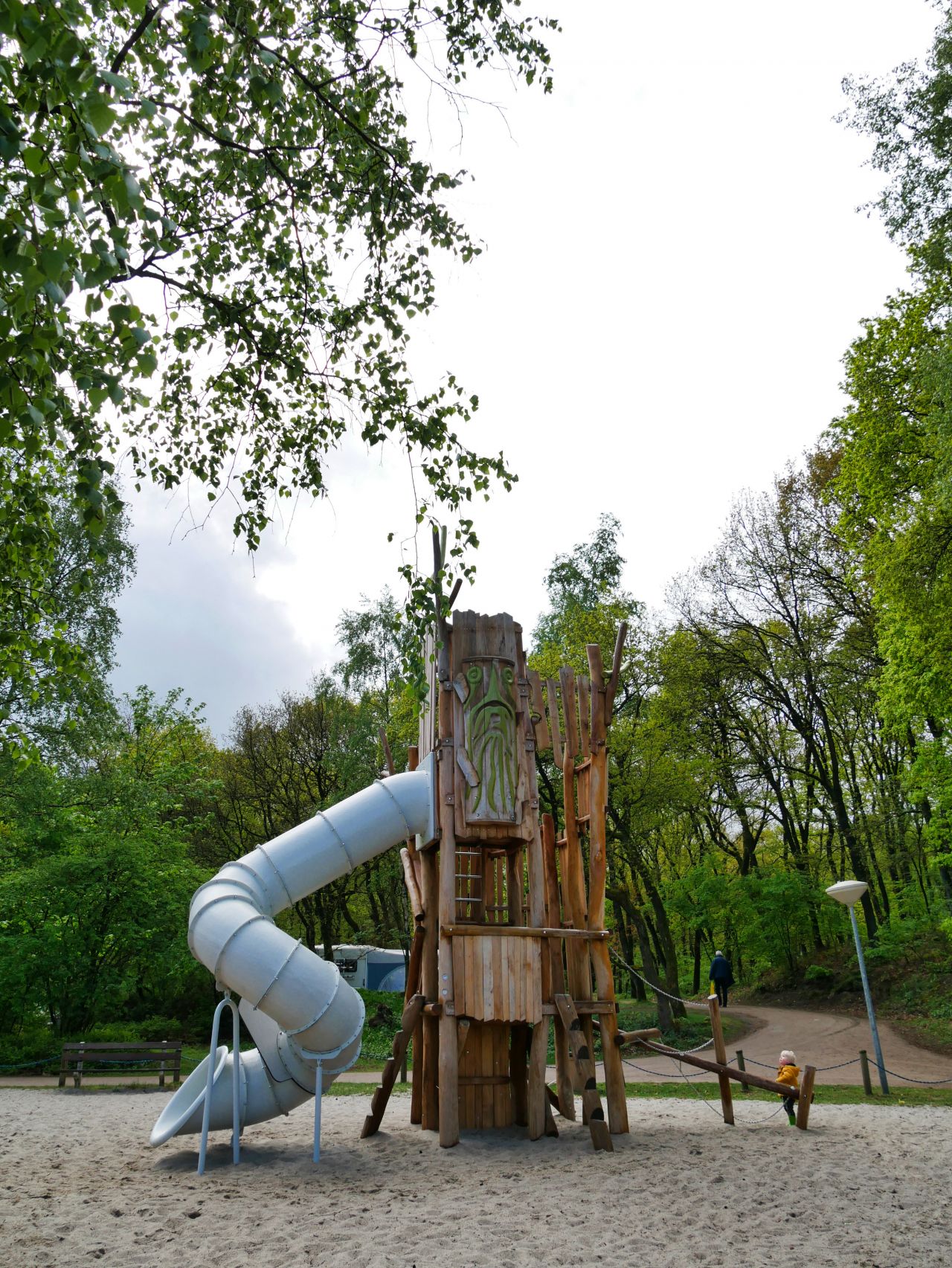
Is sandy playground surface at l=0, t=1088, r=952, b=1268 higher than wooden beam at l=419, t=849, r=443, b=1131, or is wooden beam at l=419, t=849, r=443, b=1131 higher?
wooden beam at l=419, t=849, r=443, b=1131

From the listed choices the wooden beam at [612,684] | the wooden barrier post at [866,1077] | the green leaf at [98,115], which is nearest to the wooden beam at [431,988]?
the wooden beam at [612,684]

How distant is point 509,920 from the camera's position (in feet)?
36.3

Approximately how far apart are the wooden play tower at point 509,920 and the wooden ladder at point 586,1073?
1cm

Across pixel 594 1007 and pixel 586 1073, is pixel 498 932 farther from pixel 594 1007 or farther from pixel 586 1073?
pixel 586 1073

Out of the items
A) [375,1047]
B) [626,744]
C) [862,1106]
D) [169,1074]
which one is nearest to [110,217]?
[862,1106]

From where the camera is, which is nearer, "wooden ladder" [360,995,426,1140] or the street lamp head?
"wooden ladder" [360,995,426,1140]

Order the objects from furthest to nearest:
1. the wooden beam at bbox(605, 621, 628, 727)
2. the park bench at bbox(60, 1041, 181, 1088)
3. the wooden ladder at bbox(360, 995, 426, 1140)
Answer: the park bench at bbox(60, 1041, 181, 1088) → the wooden beam at bbox(605, 621, 628, 727) → the wooden ladder at bbox(360, 995, 426, 1140)

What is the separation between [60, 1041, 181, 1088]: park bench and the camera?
1559 centimetres

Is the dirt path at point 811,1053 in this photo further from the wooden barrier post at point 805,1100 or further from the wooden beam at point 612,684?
the wooden beam at point 612,684

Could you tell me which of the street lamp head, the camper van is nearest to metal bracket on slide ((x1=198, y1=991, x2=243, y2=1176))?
the street lamp head

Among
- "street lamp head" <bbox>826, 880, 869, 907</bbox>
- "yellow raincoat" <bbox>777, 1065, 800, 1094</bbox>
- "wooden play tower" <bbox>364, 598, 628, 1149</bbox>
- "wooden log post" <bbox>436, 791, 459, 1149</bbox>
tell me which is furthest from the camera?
"street lamp head" <bbox>826, 880, 869, 907</bbox>

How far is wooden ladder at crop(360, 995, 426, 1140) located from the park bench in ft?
25.5

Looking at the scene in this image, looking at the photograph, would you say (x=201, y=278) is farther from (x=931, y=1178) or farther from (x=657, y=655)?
(x=657, y=655)

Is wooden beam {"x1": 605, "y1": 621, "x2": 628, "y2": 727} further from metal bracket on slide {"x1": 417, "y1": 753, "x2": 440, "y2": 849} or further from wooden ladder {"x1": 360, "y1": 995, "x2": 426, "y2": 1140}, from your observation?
wooden ladder {"x1": 360, "y1": 995, "x2": 426, "y2": 1140}
